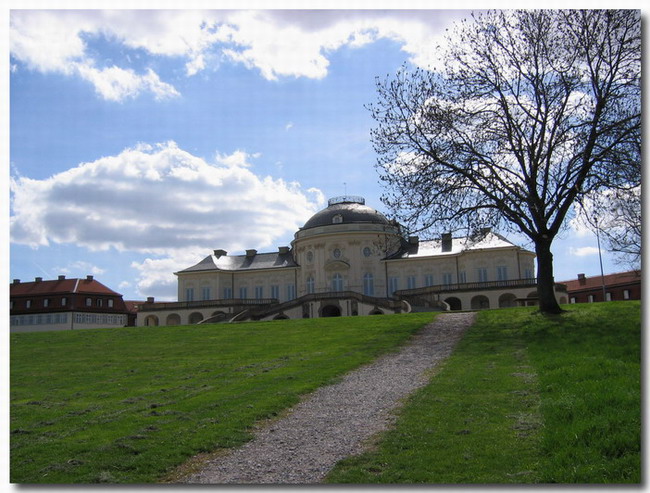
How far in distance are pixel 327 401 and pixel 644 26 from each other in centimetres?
921

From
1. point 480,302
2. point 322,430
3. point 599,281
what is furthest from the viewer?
point 599,281

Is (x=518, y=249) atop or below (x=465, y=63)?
below

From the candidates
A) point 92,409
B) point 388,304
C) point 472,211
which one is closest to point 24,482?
point 92,409

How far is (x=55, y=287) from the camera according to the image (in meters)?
73.8

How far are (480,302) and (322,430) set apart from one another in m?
47.7

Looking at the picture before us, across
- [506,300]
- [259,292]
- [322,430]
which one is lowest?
[322,430]

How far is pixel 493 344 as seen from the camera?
2008 cm

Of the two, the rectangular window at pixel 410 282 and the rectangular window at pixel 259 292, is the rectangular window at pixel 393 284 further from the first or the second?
the rectangular window at pixel 259 292

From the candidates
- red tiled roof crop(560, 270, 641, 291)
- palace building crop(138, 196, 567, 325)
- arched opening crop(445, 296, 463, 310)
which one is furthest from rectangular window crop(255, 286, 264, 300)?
red tiled roof crop(560, 270, 641, 291)

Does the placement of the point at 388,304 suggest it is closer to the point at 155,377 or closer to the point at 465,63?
the point at 465,63

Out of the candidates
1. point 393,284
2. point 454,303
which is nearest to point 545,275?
point 454,303

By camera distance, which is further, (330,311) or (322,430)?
(330,311)

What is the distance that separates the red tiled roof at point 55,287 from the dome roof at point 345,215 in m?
29.8

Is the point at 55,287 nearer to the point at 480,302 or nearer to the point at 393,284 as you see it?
the point at 393,284
